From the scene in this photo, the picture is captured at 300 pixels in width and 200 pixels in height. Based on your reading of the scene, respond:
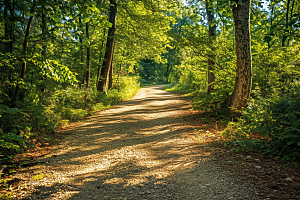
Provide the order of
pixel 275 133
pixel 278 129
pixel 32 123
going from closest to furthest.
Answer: pixel 278 129, pixel 275 133, pixel 32 123

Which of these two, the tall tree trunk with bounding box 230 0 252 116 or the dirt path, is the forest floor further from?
the tall tree trunk with bounding box 230 0 252 116

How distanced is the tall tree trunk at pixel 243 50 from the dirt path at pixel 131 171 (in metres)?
2.62

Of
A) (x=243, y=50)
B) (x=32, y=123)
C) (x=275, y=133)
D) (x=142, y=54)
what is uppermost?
(x=142, y=54)

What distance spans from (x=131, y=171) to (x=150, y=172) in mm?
395

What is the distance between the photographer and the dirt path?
2.95 metres

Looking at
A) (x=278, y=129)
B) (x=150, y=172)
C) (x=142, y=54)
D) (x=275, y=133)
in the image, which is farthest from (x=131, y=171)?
(x=142, y=54)

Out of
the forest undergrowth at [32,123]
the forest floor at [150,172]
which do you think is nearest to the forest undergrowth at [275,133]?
the forest floor at [150,172]

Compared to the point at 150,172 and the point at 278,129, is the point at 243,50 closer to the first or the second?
the point at 278,129

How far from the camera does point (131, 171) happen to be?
12.2 ft

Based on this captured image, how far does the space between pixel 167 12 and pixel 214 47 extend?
21.0ft

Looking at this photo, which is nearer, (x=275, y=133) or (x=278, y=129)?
(x=278, y=129)

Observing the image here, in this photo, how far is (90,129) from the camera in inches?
269

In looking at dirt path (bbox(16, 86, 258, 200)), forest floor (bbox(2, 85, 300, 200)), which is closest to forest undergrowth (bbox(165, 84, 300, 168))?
forest floor (bbox(2, 85, 300, 200))

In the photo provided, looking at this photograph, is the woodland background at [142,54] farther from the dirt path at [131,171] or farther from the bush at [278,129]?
the dirt path at [131,171]
